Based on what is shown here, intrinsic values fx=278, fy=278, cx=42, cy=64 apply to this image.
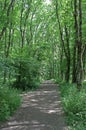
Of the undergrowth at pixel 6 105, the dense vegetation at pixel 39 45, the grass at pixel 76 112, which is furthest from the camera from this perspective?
the dense vegetation at pixel 39 45

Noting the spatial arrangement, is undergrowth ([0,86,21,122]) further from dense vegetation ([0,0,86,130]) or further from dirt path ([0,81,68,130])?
dirt path ([0,81,68,130])

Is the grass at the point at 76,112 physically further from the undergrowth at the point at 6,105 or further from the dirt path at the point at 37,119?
the undergrowth at the point at 6,105

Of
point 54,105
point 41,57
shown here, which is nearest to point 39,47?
point 41,57

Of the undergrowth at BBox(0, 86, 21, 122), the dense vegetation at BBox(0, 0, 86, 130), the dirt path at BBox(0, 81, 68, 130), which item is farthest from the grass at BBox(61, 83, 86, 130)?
the undergrowth at BBox(0, 86, 21, 122)

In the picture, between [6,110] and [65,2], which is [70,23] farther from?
[6,110]

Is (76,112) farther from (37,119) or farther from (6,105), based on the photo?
(6,105)

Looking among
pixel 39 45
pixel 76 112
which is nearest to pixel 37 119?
pixel 76 112

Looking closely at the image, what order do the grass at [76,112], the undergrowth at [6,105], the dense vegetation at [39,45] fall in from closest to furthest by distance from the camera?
the grass at [76,112], the undergrowth at [6,105], the dense vegetation at [39,45]

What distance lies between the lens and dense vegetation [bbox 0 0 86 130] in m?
15.1

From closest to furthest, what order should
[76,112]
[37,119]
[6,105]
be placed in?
[37,119] < [76,112] < [6,105]

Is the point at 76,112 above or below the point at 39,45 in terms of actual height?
below

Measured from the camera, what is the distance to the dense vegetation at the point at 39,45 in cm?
1507

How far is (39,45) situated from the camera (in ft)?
137

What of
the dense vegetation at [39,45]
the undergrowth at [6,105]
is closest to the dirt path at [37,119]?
the undergrowth at [6,105]
